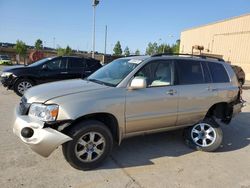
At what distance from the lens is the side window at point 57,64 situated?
9.61 meters

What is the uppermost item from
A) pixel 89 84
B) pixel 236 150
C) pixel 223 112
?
pixel 89 84

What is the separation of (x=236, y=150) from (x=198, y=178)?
5.73ft

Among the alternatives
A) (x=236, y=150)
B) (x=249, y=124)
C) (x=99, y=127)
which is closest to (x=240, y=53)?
(x=249, y=124)

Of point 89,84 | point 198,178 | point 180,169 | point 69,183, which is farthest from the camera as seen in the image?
point 89,84

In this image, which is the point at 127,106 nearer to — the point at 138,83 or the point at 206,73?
the point at 138,83

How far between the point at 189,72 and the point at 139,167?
212cm

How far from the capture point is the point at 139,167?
4.02 m

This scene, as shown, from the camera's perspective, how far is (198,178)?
3.76 meters

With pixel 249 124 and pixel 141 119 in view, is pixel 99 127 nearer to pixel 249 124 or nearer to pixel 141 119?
pixel 141 119

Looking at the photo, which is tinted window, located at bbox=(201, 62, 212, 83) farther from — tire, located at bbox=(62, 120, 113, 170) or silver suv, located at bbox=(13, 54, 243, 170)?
tire, located at bbox=(62, 120, 113, 170)

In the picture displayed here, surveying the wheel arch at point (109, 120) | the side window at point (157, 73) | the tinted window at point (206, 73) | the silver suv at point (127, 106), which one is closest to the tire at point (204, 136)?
the silver suv at point (127, 106)

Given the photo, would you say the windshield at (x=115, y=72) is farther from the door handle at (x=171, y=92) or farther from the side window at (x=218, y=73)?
the side window at (x=218, y=73)

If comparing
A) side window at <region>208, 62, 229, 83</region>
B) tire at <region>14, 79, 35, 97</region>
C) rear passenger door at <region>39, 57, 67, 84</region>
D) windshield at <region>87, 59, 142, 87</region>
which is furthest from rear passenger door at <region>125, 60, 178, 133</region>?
tire at <region>14, 79, 35, 97</region>

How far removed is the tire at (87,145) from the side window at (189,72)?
1854 millimetres
